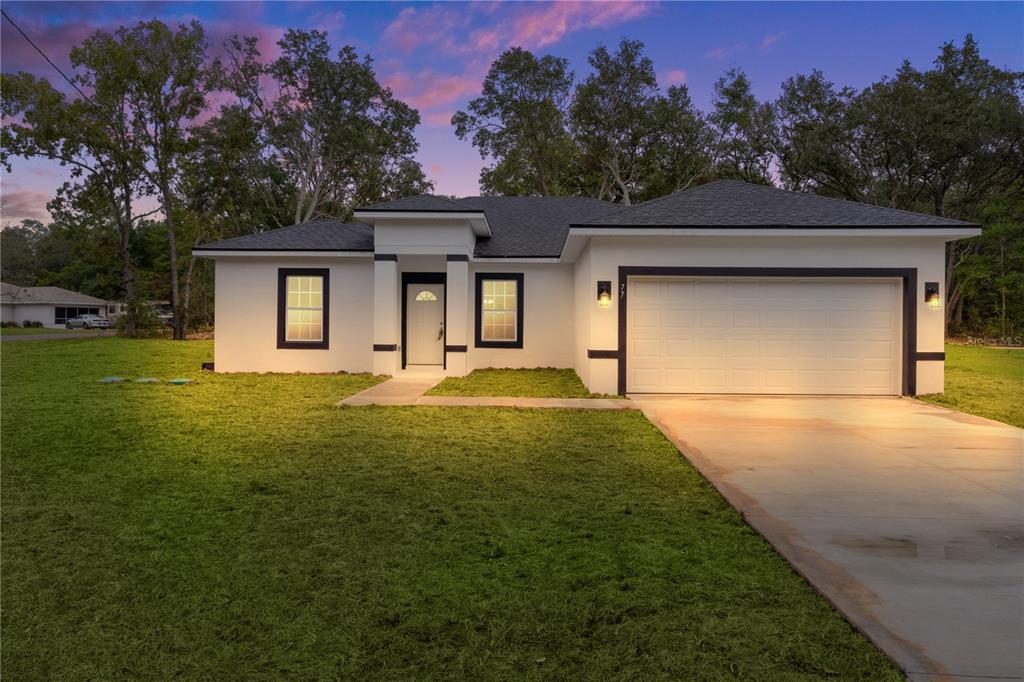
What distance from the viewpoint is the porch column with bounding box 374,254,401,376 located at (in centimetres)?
1355

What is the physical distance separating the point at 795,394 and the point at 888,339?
1.99 meters

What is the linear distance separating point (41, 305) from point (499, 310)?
177ft

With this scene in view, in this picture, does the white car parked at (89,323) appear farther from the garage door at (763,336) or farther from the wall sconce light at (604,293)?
the garage door at (763,336)

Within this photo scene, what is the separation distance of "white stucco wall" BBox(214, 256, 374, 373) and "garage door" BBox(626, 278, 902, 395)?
6872 millimetres

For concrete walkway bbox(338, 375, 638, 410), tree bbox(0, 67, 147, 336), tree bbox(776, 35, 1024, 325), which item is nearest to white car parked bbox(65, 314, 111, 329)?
tree bbox(0, 67, 147, 336)

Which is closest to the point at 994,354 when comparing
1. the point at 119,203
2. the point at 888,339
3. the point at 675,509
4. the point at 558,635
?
the point at 888,339

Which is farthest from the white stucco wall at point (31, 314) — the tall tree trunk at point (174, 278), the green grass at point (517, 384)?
the green grass at point (517, 384)

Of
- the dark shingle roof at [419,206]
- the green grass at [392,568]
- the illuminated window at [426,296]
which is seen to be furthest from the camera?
the illuminated window at [426,296]

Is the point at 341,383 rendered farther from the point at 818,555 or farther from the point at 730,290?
the point at 818,555

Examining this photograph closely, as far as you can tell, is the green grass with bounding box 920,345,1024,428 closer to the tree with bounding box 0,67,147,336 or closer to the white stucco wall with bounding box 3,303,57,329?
the tree with bounding box 0,67,147,336

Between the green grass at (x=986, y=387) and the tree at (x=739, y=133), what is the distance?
52.7 feet

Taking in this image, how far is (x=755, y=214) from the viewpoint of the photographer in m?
11.1

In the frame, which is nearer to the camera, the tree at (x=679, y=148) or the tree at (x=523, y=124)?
the tree at (x=679, y=148)

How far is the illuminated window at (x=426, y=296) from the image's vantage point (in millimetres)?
15164
